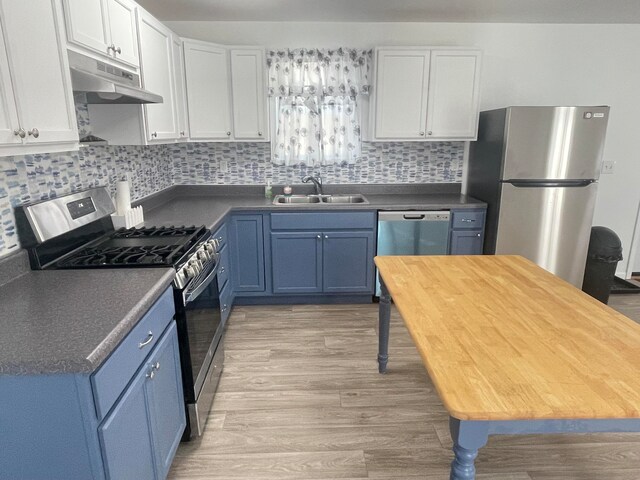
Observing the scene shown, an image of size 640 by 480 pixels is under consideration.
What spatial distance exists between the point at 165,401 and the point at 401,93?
289cm

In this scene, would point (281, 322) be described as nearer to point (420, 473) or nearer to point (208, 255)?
point (208, 255)

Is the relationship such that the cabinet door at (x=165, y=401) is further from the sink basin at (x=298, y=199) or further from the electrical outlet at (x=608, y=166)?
the electrical outlet at (x=608, y=166)

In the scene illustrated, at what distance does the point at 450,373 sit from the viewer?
3.71 ft

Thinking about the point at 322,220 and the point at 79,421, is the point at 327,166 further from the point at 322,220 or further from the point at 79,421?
the point at 79,421

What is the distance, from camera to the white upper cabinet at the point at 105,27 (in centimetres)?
162

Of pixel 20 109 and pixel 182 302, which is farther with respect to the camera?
pixel 182 302

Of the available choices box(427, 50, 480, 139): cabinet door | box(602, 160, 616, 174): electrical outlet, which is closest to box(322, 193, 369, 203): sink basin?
box(427, 50, 480, 139): cabinet door

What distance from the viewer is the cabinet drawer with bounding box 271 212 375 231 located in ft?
10.9

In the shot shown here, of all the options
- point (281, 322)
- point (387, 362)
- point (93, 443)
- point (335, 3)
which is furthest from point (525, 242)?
point (93, 443)

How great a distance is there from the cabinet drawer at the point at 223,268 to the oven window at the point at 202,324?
1.40 feet

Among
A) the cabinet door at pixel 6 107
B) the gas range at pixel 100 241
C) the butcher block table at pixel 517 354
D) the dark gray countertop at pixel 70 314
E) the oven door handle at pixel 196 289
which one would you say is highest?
the cabinet door at pixel 6 107

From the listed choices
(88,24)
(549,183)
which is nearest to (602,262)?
(549,183)

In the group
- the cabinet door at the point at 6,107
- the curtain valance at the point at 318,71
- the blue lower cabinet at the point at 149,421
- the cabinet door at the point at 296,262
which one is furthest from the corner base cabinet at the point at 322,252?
the cabinet door at the point at 6,107

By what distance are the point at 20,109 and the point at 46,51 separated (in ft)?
0.91
